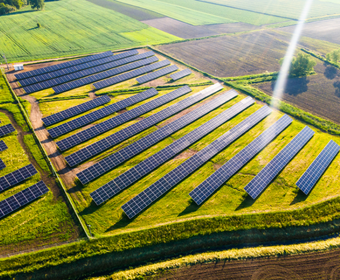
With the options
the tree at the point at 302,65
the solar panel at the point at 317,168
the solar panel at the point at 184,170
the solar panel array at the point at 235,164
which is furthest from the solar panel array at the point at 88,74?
the solar panel at the point at 317,168

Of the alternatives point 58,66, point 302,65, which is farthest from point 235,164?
point 58,66

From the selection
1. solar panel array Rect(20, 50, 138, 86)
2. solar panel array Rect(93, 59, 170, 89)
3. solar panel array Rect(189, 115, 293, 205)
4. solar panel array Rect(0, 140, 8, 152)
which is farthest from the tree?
solar panel array Rect(0, 140, 8, 152)

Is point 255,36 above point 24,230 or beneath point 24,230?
above

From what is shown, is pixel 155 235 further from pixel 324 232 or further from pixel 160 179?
pixel 324 232

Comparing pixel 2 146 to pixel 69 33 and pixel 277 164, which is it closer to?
pixel 277 164

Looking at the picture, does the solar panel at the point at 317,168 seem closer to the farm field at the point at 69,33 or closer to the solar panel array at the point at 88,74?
the solar panel array at the point at 88,74

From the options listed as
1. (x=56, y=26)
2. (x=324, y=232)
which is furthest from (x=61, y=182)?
(x=56, y=26)
